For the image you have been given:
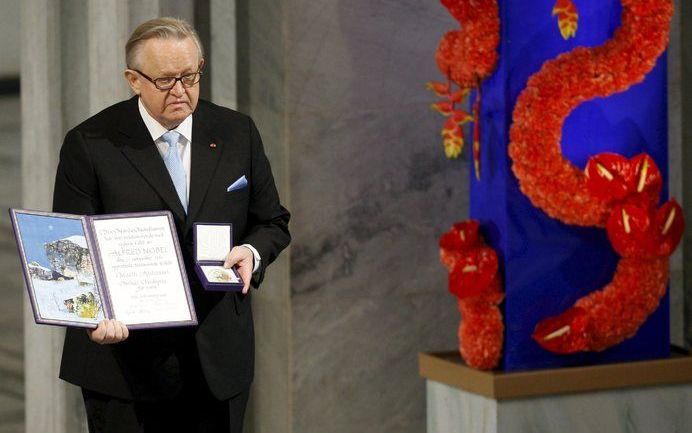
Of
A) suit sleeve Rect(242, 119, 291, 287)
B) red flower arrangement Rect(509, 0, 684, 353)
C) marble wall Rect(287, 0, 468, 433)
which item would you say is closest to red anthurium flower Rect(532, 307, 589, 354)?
red flower arrangement Rect(509, 0, 684, 353)

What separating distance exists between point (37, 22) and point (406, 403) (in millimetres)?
2141

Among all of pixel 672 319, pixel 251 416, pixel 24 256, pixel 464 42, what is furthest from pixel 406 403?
pixel 24 256

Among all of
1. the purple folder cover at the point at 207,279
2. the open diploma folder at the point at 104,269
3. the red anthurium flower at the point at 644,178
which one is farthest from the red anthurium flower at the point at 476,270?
the open diploma folder at the point at 104,269

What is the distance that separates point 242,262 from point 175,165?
281mm

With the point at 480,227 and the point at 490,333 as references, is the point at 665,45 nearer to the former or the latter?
the point at 480,227

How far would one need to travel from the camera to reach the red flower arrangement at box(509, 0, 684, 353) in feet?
12.1

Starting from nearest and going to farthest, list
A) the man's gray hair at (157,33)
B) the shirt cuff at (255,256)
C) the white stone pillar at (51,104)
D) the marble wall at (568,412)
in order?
the man's gray hair at (157,33) → the shirt cuff at (255,256) → the marble wall at (568,412) → the white stone pillar at (51,104)

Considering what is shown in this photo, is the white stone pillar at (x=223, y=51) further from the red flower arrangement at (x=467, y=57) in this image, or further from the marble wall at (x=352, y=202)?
the red flower arrangement at (x=467, y=57)

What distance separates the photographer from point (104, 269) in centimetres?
236

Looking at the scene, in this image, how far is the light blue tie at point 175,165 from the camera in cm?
250

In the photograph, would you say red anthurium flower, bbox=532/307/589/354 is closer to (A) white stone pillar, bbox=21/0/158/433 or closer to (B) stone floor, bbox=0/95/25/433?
(A) white stone pillar, bbox=21/0/158/433

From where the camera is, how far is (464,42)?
372 cm

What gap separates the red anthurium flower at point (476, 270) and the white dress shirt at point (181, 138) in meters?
1.33

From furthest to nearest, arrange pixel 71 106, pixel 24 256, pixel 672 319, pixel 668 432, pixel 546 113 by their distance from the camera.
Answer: pixel 672 319 < pixel 71 106 < pixel 668 432 < pixel 546 113 < pixel 24 256
